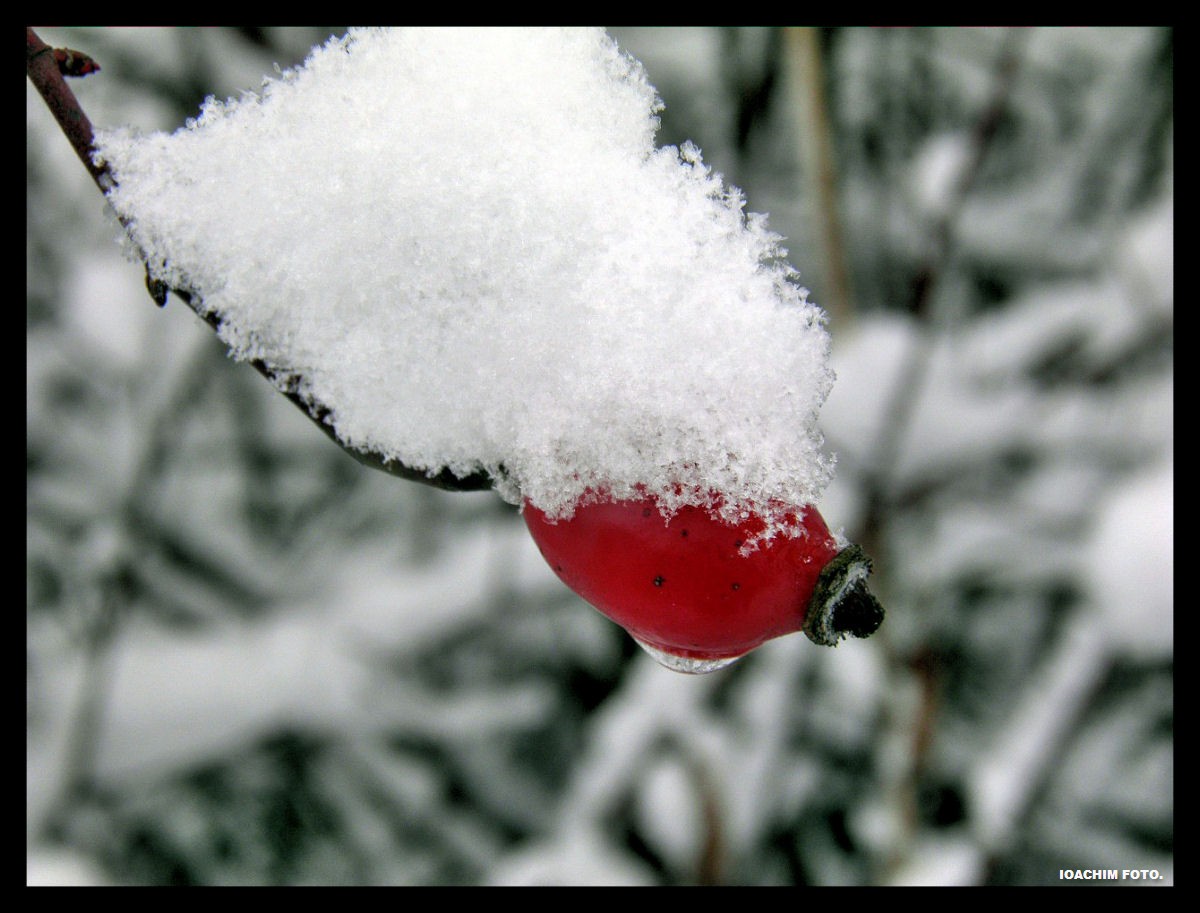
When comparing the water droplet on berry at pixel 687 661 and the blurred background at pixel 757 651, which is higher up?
the blurred background at pixel 757 651

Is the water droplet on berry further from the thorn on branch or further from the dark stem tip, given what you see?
the thorn on branch

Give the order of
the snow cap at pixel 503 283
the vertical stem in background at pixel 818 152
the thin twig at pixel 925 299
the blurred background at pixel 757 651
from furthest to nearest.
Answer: the blurred background at pixel 757 651 < the vertical stem in background at pixel 818 152 < the thin twig at pixel 925 299 < the snow cap at pixel 503 283

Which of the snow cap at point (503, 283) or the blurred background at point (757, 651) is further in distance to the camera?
the blurred background at point (757, 651)

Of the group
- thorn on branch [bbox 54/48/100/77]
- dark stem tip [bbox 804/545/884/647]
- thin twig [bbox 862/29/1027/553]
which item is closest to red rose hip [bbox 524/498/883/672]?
dark stem tip [bbox 804/545/884/647]

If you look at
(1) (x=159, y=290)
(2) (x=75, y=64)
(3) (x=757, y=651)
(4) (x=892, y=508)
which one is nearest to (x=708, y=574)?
(1) (x=159, y=290)

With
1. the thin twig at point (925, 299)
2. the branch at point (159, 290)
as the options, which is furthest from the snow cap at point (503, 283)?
the thin twig at point (925, 299)

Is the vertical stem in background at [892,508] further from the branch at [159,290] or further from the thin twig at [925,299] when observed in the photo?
the branch at [159,290]
